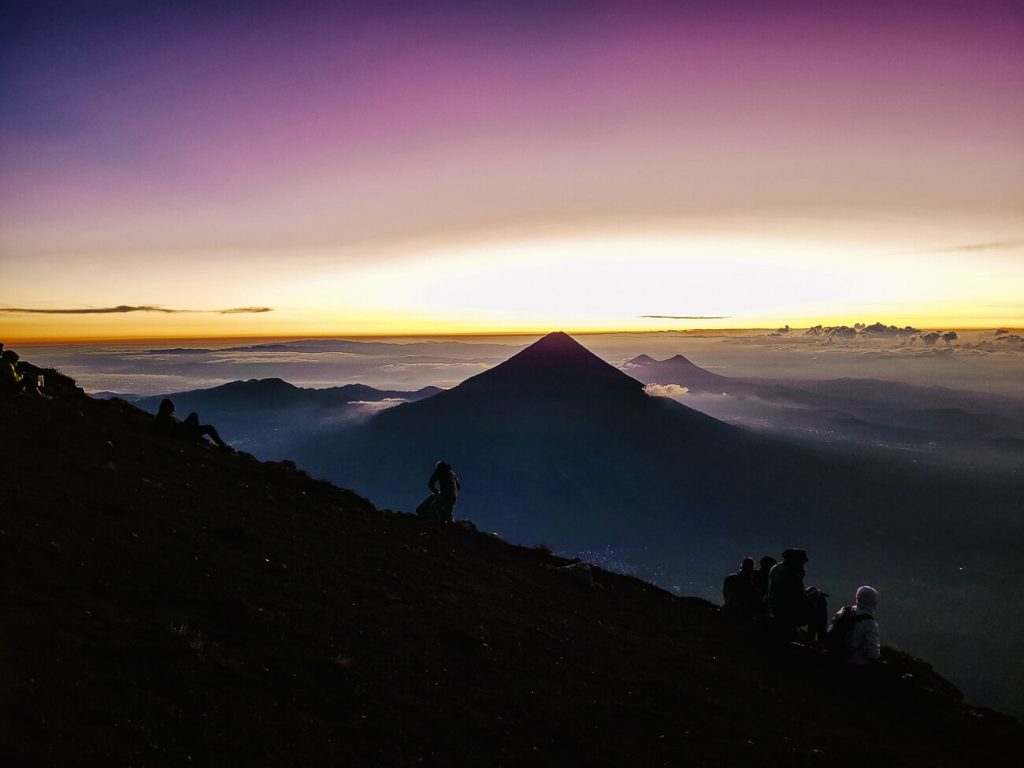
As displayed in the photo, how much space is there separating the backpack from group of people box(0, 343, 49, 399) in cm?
2394

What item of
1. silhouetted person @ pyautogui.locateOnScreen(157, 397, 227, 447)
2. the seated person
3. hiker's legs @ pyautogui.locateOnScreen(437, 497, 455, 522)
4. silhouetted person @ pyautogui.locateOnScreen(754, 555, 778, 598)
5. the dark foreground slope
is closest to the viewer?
the dark foreground slope

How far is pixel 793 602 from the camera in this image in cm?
1752

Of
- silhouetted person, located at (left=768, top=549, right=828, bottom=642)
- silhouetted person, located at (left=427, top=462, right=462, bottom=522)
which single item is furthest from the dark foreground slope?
silhouetted person, located at (left=427, top=462, right=462, bottom=522)

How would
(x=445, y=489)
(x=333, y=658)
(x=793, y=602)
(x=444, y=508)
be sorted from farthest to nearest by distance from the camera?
1. (x=444, y=508)
2. (x=445, y=489)
3. (x=793, y=602)
4. (x=333, y=658)

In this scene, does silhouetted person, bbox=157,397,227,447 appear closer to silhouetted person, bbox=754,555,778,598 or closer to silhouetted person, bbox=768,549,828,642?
silhouetted person, bbox=754,555,778,598

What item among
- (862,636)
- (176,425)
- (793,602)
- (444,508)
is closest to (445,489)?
(444,508)

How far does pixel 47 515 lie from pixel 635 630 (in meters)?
13.2

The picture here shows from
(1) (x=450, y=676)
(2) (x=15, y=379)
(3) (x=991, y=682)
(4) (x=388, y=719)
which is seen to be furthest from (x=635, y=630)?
(3) (x=991, y=682)

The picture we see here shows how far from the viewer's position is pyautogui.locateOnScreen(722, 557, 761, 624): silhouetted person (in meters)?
18.9

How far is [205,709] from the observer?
8.43 metres

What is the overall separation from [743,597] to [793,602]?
6.05 ft

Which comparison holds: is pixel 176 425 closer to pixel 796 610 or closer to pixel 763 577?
pixel 763 577

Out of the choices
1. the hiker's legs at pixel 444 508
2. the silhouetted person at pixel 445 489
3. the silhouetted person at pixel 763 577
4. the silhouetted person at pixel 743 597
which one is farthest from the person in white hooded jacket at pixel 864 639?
the hiker's legs at pixel 444 508

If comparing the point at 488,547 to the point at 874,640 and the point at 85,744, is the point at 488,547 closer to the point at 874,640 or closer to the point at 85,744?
the point at 874,640
